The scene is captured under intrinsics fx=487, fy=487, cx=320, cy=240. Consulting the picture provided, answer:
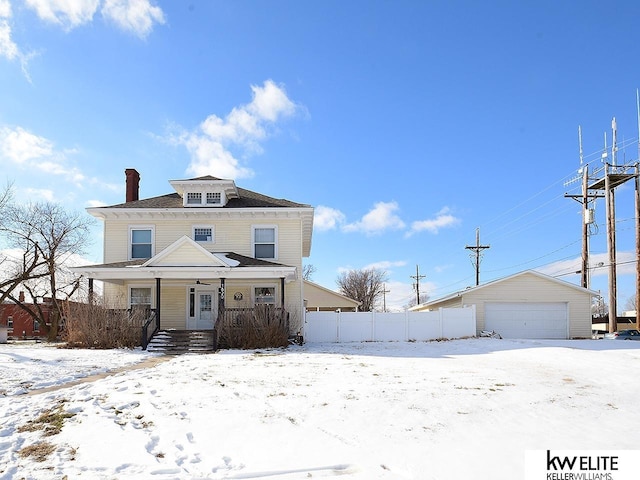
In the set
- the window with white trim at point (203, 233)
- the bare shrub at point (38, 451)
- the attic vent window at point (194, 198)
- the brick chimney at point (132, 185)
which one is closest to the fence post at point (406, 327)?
the window with white trim at point (203, 233)

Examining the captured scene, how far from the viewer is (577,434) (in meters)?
6.26

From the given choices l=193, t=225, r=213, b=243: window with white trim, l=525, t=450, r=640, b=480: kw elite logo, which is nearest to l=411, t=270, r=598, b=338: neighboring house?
l=193, t=225, r=213, b=243: window with white trim

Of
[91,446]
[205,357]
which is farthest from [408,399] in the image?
[205,357]

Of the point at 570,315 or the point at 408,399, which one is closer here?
the point at 408,399

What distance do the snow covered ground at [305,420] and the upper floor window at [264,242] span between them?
10217mm

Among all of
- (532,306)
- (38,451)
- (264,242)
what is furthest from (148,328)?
(532,306)

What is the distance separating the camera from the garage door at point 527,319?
2441cm

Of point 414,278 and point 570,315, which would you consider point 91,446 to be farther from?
point 414,278

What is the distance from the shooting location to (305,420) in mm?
6773

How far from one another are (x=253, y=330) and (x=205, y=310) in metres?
4.91

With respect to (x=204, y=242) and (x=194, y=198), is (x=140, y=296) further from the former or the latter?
(x=194, y=198)

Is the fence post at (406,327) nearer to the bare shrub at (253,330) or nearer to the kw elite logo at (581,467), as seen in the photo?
the bare shrub at (253,330)

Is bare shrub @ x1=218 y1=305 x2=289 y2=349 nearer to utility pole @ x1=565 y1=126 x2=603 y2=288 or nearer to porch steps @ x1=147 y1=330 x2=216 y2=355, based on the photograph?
porch steps @ x1=147 y1=330 x2=216 y2=355

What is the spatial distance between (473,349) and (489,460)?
1332cm
